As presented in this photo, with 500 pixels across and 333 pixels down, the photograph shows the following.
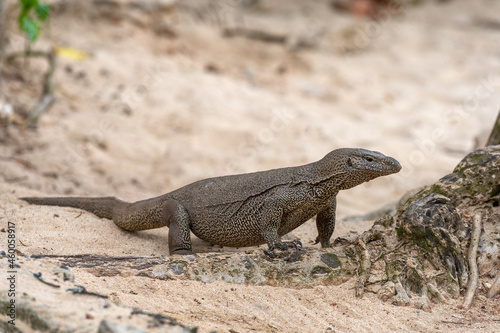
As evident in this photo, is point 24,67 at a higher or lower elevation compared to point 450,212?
higher

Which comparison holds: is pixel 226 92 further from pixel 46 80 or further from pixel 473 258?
pixel 473 258

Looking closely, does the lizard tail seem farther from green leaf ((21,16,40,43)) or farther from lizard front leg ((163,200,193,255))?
green leaf ((21,16,40,43))

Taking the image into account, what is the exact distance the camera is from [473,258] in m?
4.34

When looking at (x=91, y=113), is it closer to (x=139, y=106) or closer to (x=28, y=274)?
(x=139, y=106)

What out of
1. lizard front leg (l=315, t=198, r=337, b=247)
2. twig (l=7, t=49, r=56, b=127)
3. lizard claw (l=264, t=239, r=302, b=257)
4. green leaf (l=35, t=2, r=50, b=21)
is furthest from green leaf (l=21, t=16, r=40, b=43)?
lizard claw (l=264, t=239, r=302, b=257)

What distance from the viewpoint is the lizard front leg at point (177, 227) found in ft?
17.4

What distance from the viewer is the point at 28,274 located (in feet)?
11.9

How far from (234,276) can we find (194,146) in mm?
5787

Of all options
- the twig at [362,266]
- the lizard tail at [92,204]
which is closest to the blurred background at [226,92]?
the lizard tail at [92,204]

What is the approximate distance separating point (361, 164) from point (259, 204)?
3.27 feet

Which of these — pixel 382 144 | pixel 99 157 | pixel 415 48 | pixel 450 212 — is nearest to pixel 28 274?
pixel 450 212

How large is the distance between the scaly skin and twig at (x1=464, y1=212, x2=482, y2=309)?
0.75m

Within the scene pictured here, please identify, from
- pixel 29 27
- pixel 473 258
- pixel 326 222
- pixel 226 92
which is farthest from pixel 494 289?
pixel 226 92

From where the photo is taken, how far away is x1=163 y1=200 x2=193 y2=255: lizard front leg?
5.31 m
